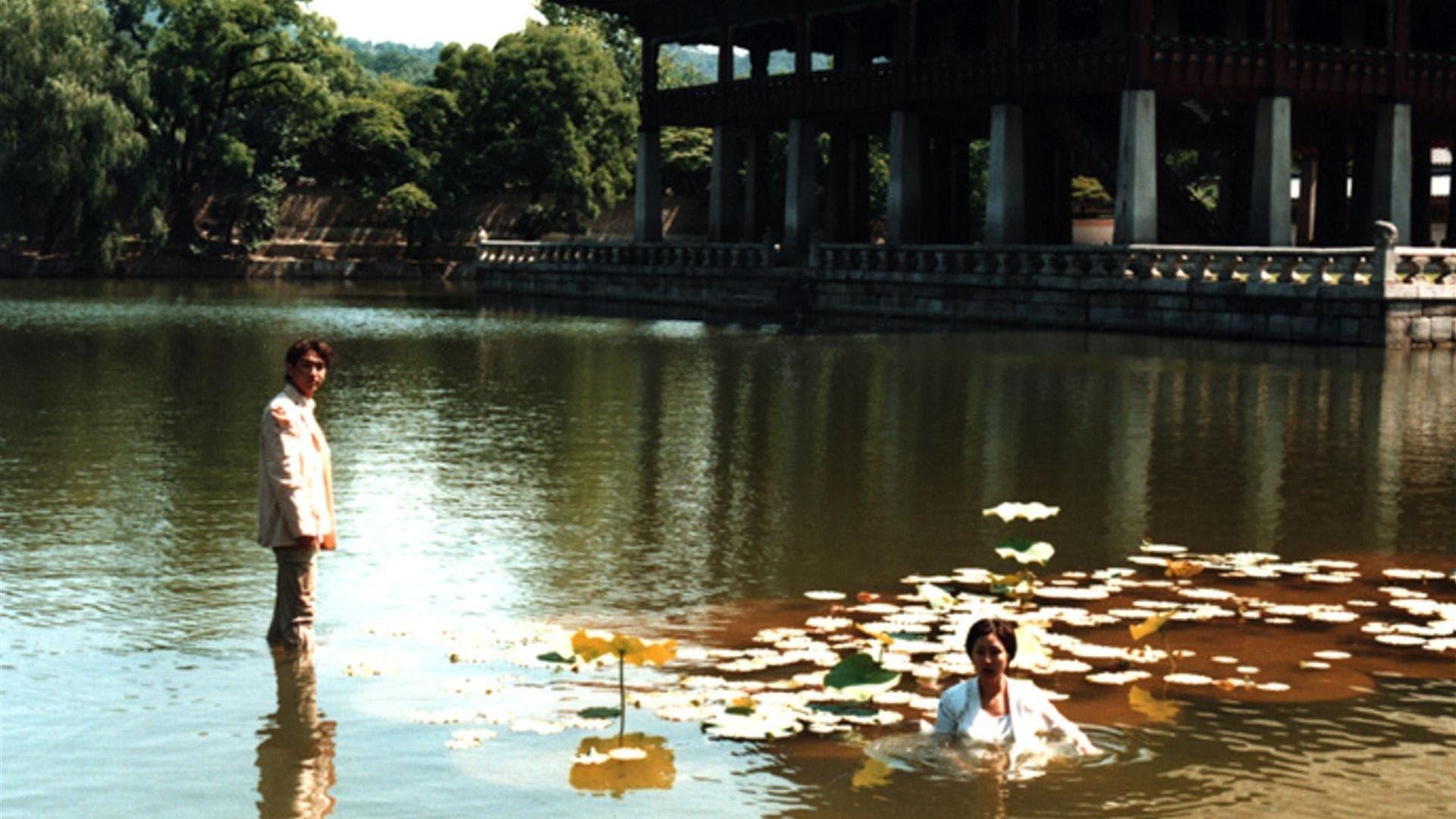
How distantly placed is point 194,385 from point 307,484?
18418mm

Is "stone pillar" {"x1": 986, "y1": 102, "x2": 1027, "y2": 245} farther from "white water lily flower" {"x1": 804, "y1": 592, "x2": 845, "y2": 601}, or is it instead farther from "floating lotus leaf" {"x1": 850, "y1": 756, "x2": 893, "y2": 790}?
"floating lotus leaf" {"x1": 850, "y1": 756, "x2": 893, "y2": 790}

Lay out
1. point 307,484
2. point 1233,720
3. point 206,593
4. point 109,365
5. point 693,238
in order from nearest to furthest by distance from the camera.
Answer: point 1233,720, point 307,484, point 206,593, point 109,365, point 693,238

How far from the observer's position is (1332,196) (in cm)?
5675

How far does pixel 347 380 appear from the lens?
96.2 ft

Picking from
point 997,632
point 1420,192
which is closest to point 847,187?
point 1420,192

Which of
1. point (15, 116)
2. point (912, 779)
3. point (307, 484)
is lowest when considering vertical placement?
point (912, 779)

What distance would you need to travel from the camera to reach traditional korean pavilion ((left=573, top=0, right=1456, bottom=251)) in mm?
45906

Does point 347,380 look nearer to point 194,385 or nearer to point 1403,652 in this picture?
point 194,385

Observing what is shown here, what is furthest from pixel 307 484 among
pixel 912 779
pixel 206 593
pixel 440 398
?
pixel 440 398

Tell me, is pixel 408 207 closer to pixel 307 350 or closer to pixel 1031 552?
pixel 1031 552

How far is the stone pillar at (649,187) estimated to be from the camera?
6731 cm

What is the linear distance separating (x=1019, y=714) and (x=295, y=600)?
13.0ft

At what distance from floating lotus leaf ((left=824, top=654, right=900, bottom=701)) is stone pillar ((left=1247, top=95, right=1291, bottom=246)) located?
3872 centimetres

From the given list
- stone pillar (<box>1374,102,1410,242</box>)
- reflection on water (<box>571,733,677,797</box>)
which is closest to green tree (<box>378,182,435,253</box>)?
stone pillar (<box>1374,102,1410,242</box>)
